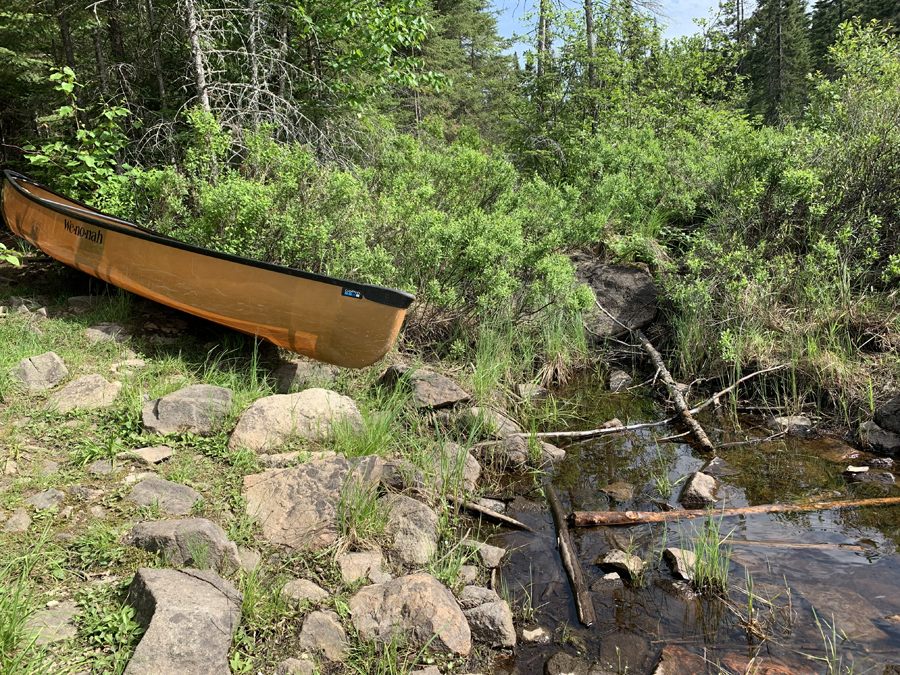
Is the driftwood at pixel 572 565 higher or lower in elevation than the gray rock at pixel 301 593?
lower

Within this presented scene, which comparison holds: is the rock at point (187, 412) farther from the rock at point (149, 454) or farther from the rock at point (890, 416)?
the rock at point (890, 416)

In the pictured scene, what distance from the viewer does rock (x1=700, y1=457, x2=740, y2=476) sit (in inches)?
187

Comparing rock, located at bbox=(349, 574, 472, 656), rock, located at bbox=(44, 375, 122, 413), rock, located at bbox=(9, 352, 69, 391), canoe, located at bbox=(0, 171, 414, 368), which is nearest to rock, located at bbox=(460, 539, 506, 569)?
rock, located at bbox=(349, 574, 472, 656)

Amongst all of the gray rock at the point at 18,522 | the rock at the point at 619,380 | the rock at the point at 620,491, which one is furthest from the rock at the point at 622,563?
the rock at the point at 619,380

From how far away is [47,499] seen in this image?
9.72ft

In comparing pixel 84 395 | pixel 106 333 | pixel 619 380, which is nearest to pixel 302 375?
pixel 84 395

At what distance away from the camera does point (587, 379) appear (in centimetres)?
686

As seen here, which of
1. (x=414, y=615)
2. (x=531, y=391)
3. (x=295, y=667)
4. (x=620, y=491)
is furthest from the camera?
(x=531, y=391)

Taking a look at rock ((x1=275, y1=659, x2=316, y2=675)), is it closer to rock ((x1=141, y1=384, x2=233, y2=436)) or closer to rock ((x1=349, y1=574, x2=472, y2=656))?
rock ((x1=349, y1=574, x2=472, y2=656))

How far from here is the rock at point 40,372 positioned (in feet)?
13.0

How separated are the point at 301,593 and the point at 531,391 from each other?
3.65m

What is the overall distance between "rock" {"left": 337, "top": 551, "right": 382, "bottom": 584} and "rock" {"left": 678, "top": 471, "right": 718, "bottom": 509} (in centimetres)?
244

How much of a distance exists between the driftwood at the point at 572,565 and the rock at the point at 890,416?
3.25 meters

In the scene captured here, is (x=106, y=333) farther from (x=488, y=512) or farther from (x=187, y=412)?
(x=488, y=512)
